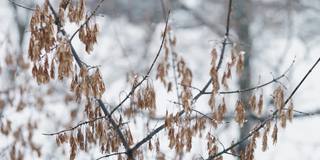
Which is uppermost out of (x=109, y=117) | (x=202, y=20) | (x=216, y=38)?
(x=202, y=20)

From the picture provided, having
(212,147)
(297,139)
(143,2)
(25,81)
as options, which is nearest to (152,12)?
(143,2)

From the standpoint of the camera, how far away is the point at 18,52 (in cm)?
768

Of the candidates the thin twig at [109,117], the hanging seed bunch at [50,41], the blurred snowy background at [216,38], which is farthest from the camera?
the blurred snowy background at [216,38]

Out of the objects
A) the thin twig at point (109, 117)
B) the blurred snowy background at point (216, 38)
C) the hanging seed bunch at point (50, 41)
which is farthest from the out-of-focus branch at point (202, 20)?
the hanging seed bunch at point (50, 41)

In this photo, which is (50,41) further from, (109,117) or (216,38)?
(216,38)

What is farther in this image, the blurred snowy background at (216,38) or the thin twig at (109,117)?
the blurred snowy background at (216,38)

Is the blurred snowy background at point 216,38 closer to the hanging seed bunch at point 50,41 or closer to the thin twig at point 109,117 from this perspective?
→ the thin twig at point 109,117

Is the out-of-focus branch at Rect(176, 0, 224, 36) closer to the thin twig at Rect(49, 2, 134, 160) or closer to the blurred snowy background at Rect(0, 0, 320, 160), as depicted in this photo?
the blurred snowy background at Rect(0, 0, 320, 160)

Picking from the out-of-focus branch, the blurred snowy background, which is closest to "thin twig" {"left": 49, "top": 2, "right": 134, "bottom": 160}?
the blurred snowy background

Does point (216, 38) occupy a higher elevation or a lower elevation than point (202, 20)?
lower

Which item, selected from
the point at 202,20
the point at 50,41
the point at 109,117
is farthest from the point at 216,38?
the point at 50,41

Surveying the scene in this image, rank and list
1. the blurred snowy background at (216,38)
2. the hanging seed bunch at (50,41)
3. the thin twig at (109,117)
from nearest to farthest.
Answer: the hanging seed bunch at (50,41)
the thin twig at (109,117)
the blurred snowy background at (216,38)

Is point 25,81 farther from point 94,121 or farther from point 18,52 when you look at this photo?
point 94,121

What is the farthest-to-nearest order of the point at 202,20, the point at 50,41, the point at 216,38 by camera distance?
the point at 202,20 → the point at 216,38 → the point at 50,41
